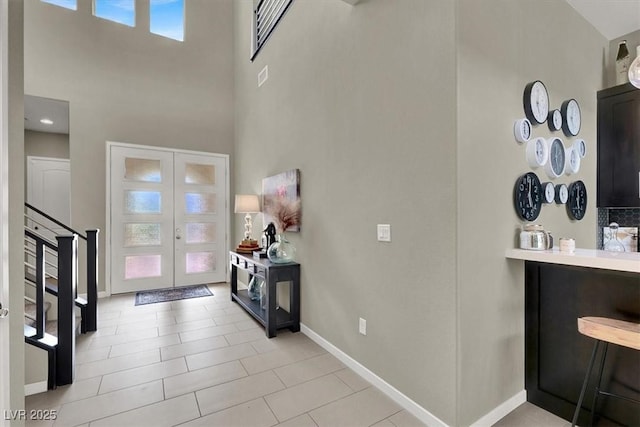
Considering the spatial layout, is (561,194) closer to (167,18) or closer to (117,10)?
(167,18)

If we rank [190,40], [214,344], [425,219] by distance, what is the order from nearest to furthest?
[425,219] < [214,344] < [190,40]

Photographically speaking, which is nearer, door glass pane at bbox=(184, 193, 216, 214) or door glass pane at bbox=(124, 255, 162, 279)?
door glass pane at bbox=(124, 255, 162, 279)

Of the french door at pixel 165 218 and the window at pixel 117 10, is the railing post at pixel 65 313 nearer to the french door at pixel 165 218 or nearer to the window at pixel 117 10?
the french door at pixel 165 218

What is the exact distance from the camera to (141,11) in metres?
4.95

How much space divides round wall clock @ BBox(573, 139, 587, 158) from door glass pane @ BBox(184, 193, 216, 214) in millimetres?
5190

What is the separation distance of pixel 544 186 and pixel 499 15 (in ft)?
4.04

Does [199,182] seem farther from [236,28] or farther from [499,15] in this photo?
[499,15]

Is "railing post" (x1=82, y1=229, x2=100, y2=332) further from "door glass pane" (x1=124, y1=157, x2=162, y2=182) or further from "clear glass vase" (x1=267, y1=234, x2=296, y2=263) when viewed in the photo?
"clear glass vase" (x1=267, y1=234, x2=296, y2=263)

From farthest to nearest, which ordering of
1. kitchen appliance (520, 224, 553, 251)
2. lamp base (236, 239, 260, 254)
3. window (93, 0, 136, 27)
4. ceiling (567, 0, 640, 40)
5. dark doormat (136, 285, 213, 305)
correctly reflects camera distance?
window (93, 0, 136, 27) < dark doormat (136, 285, 213, 305) < lamp base (236, 239, 260, 254) < ceiling (567, 0, 640, 40) < kitchen appliance (520, 224, 553, 251)

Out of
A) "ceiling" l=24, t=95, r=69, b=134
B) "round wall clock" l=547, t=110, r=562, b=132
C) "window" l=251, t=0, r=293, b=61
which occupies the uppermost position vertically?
"window" l=251, t=0, r=293, b=61

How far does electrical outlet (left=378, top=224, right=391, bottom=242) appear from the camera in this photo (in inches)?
83.8

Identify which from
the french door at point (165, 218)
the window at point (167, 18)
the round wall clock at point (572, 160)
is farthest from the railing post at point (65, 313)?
the window at point (167, 18)

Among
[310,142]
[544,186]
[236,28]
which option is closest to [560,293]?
[544,186]

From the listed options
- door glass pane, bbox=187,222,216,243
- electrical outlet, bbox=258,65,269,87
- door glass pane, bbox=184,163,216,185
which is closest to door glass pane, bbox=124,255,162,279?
door glass pane, bbox=187,222,216,243
